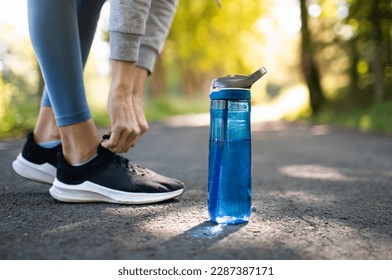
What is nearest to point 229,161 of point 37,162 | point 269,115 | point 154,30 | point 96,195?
point 96,195

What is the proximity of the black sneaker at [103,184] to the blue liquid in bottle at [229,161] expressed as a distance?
0.40 meters

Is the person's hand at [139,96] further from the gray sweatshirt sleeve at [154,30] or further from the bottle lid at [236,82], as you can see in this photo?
the bottle lid at [236,82]

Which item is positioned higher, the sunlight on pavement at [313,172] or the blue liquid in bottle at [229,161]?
the blue liquid in bottle at [229,161]

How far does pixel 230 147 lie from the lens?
1.51 m

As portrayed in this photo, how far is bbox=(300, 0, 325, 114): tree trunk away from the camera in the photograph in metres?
12.2

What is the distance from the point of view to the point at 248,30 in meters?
20.4

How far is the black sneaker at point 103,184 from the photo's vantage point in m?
1.83

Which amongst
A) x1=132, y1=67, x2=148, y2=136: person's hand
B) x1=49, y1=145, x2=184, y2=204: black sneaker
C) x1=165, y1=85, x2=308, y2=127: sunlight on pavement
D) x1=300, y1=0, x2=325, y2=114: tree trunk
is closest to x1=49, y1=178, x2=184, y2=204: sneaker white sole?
x1=49, y1=145, x2=184, y2=204: black sneaker

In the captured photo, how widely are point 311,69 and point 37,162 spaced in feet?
36.3

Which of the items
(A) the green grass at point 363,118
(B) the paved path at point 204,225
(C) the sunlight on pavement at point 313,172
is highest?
(B) the paved path at point 204,225

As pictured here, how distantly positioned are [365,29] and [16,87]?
8428 mm

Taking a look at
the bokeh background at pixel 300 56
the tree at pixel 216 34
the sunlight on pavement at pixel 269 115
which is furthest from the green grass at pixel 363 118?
the tree at pixel 216 34

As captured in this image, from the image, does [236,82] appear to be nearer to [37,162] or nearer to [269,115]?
[37,162]
